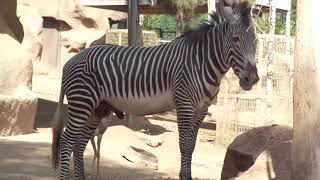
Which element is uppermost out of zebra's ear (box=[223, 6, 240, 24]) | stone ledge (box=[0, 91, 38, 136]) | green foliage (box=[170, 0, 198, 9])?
green foliage (box=[170, 0, 198, 9])

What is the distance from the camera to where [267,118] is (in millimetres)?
11531

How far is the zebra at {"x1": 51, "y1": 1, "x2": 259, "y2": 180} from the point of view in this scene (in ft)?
21.6

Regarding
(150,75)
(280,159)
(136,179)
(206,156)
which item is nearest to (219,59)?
(150,75)

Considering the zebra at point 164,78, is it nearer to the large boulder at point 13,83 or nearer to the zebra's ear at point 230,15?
the zebra's ear at point 230,15

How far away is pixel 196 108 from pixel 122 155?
130 inches

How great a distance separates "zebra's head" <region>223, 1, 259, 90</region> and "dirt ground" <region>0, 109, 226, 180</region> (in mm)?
2342

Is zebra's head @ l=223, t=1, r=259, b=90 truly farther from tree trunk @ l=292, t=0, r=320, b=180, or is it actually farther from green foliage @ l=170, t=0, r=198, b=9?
green foliage @ l=170, t=0, r=198, b=9

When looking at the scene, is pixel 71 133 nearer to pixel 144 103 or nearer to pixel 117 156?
pixel 144 103

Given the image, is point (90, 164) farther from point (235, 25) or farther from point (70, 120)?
point (235, 25)

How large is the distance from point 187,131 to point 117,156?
128 inches

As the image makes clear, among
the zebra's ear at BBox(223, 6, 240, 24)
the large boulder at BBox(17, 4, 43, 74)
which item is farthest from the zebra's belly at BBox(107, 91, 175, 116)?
the large boulder at BBox(17, 4, 43, 74)

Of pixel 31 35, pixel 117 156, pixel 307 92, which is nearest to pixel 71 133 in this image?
pixel 117 156

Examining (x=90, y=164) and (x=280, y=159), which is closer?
(x=280, y=159)

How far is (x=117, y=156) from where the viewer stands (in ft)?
31.8
